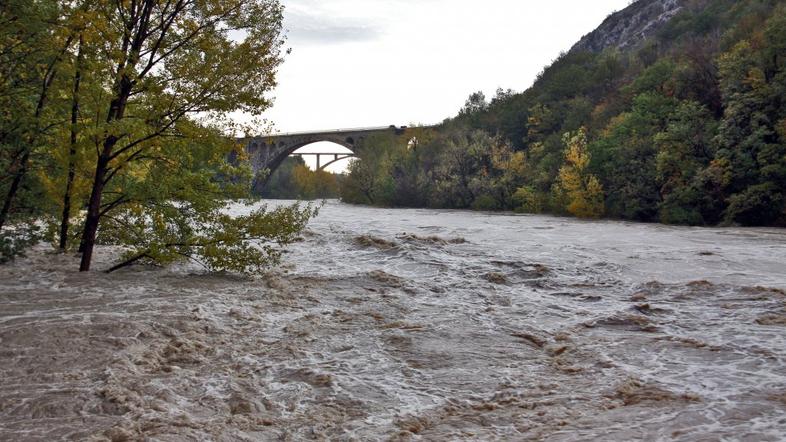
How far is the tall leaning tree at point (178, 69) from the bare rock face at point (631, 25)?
268 ft

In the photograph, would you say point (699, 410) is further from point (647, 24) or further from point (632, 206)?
point (647, 24)

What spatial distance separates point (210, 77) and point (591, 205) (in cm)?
3303

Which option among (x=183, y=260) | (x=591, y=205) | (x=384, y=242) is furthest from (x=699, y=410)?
(x=591, y=205)

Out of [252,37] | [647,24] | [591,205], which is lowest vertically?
[591,205]

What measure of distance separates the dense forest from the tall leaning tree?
90.1 feet

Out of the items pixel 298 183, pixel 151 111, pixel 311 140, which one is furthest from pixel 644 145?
pixel 298 183

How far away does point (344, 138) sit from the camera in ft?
282


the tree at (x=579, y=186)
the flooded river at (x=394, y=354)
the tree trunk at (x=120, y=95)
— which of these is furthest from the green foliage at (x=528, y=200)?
the tree trunk at (x=120, y=95)

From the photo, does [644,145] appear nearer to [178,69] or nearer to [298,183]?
[178,69]

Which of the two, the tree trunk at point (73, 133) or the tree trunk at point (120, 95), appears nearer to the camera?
the tree trunk at point (73, 133)

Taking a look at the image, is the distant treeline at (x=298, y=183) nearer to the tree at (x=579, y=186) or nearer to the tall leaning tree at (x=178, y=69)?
the tree at (x=579, y=186)

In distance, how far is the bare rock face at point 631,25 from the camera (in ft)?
277

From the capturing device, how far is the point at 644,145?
38.1 metres

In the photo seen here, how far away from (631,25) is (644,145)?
209 ft
